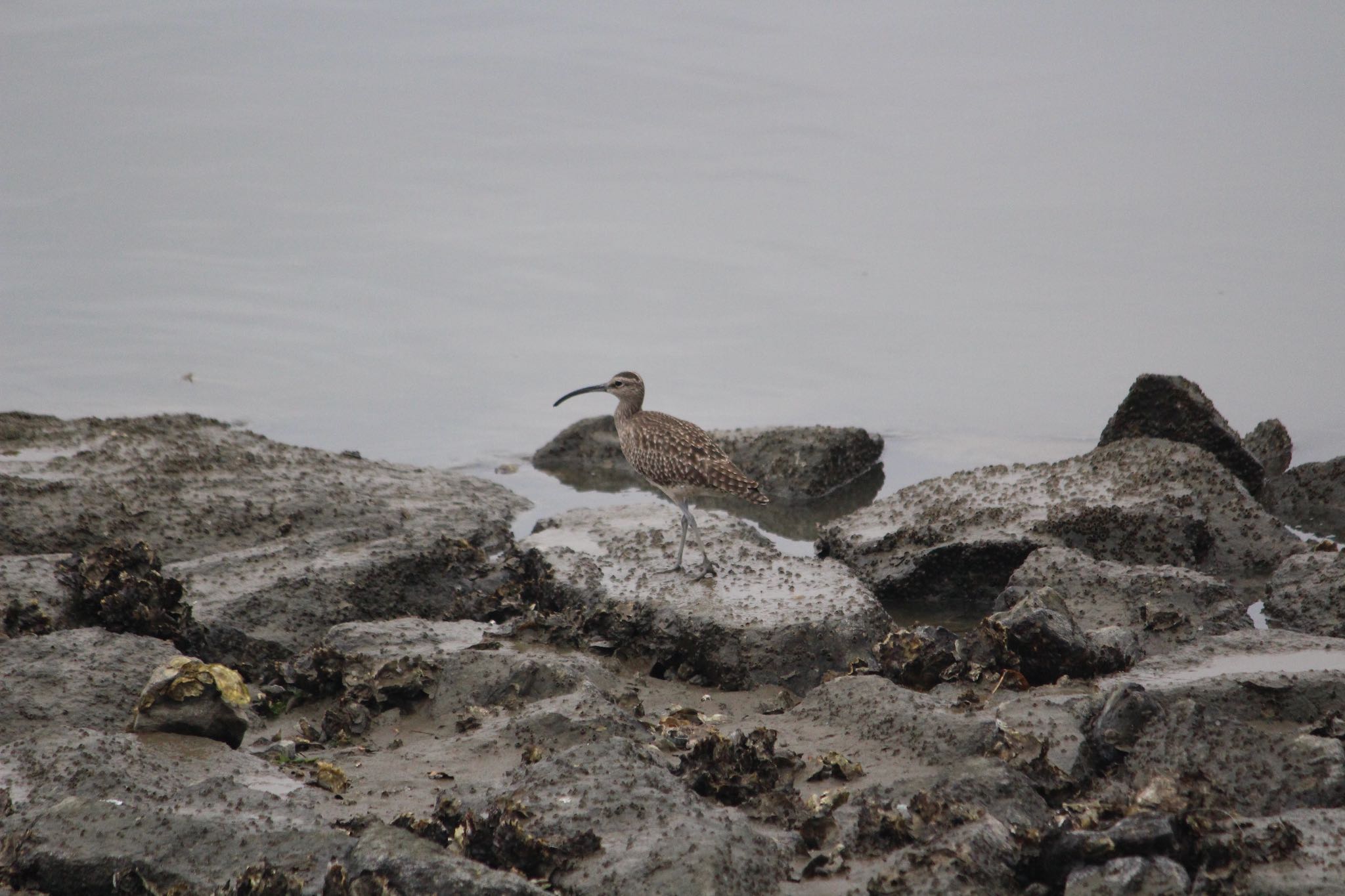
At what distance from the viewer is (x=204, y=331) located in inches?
574

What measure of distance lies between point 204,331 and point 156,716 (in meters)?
9.73

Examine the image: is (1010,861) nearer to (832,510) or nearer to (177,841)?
(177,841)

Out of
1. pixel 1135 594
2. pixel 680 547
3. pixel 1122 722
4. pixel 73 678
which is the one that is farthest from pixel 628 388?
pixel 1122 722

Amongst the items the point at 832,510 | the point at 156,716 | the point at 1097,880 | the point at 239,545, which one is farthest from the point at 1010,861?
the point at 832,510

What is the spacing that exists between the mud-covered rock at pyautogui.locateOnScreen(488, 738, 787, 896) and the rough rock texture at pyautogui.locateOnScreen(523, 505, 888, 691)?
1.88 metres

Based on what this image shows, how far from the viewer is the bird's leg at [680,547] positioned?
8.02m

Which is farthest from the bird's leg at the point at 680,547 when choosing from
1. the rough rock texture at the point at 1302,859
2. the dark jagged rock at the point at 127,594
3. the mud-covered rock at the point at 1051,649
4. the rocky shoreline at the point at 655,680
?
the rough rock texture at the point at 1302,859

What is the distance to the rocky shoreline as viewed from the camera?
451 centimetres

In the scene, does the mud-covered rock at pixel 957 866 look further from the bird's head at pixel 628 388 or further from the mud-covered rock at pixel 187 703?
the bird's head at pixel 628 388

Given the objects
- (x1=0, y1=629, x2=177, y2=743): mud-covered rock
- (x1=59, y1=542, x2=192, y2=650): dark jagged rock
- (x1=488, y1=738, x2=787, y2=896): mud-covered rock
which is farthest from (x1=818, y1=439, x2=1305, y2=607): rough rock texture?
(x1=0, y1=629, x2=177, y2=743): mud-covered rock

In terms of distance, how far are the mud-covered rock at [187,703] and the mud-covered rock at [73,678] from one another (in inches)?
12.4

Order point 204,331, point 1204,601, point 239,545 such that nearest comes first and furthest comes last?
1. point 1204,601
2. point 239,545
3. point 204,331

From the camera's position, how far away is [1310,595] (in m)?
7.54

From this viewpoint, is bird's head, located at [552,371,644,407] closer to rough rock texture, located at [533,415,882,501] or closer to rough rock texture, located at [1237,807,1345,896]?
rough rock texture, located at [533,415,882,501]
